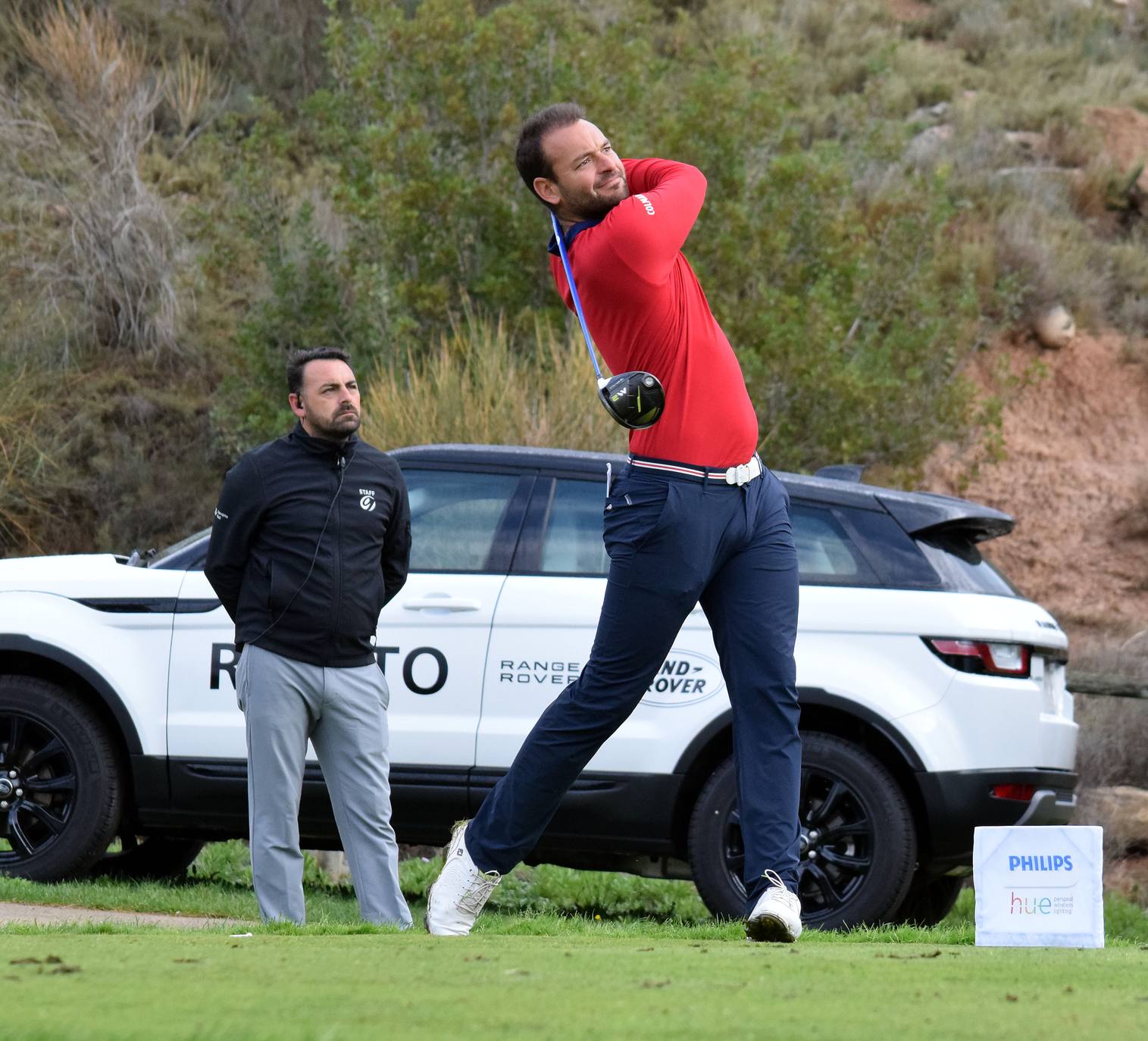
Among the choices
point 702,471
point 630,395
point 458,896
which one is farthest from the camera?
point 458,896

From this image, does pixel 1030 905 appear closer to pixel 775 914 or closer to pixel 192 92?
pixel 775 914

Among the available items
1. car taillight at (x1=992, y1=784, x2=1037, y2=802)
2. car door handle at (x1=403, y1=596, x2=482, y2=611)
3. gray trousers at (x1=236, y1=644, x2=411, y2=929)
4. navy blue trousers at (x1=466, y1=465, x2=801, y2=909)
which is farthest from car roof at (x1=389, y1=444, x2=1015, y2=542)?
navy blue trousers at (x1=466, y1=465, x2=801, y2=909)

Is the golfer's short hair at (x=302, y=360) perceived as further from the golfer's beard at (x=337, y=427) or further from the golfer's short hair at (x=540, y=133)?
the golfer's short hair at (x=540, y=133)

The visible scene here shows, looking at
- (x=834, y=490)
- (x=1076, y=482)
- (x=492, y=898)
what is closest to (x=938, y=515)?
(x=834, y=490)

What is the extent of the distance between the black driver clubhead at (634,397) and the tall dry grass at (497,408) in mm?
6147

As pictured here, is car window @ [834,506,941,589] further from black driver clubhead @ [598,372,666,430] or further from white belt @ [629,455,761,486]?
black driver clubhead @ [598,372,666,430]

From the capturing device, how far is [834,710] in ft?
22.4

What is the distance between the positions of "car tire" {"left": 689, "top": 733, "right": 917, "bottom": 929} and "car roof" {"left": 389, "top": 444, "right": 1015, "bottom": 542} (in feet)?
3.11

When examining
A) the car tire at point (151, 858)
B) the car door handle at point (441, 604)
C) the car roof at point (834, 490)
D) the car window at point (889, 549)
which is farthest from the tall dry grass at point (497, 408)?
the car window at point (889, 549)

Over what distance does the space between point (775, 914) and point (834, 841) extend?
7.57 ft

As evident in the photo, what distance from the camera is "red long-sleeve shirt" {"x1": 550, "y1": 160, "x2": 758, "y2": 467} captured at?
439 cm

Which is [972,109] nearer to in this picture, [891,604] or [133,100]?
[133,100]

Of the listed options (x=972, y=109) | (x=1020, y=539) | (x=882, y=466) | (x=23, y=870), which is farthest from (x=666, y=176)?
(x=972, y=109)

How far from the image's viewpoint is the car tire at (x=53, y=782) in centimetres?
718
